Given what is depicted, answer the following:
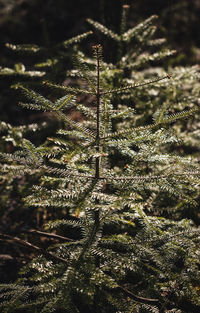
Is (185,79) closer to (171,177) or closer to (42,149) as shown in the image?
(171,177)

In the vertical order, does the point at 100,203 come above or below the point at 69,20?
below

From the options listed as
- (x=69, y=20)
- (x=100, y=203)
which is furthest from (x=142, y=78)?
(x=69, y=20)

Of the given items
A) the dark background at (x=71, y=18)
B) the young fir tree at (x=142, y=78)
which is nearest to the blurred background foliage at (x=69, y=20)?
the dark background at (x=71, y=18)

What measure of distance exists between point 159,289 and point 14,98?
3551mm

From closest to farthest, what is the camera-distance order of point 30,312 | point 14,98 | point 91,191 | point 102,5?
point 91,191, point 30,312, point 102,5, point 14,98

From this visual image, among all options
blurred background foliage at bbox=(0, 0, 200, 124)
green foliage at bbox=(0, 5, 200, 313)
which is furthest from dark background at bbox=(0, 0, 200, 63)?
green foliage at bbox=(0, 5, 200, 313)

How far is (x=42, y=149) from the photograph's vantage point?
1.37 m

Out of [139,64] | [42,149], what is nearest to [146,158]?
[42,149]

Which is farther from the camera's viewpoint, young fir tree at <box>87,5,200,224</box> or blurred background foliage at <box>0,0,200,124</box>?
blurred background foliage at <box>0,0,200,124</box>

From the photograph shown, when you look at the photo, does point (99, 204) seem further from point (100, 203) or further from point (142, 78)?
point (142, 78)

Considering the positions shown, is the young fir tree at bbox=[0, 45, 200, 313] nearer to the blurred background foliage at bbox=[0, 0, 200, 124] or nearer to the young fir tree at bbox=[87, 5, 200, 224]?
the young fir tree at bbox=[87, 5, 200, 224]

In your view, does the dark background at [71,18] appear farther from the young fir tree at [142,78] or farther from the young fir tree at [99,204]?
the young fir tree at [99,204]

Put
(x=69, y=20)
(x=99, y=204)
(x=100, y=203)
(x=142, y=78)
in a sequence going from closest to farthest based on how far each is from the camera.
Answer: (x=99, y=204) → (x=100, y=203) → (x=142, y=78) → (x=69, y=20)

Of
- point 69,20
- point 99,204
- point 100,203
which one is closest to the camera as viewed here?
point 99,204
